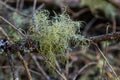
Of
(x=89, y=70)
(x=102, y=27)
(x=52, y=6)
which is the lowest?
(x=89, y=70)

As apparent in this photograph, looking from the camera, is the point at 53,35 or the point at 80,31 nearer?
the point at 53,35

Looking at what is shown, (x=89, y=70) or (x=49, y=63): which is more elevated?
(x=49, y=63)

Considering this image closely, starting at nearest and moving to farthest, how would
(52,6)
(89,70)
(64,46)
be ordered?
1. (64,46)
2. (89,70)
3. (52,6)

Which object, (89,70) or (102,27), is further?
(102,27)

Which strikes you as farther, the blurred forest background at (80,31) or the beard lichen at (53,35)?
the blurred forest background at (80,31)

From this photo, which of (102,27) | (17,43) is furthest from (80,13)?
(17,43)

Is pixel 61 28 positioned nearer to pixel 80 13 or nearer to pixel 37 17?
pixel 37 17

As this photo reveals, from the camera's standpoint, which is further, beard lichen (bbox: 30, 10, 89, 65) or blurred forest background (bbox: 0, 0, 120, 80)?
blurred forest background (bbox: 0, 0, 120, 80)

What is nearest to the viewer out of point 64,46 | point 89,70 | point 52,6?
point 64,46
